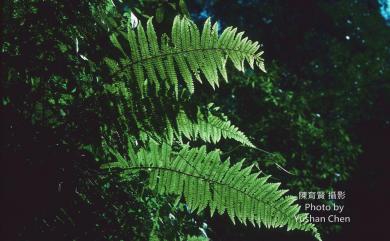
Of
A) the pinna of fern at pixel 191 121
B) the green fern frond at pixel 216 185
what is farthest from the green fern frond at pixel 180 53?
the green fern frond at pixel 216 185

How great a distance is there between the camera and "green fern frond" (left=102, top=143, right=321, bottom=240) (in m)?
1.04

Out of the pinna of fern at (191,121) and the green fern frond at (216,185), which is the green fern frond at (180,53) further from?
the green fern frond at (216,185)

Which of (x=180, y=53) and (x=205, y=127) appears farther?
(x=205, y=127)

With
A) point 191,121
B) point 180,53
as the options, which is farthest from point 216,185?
point 180,53

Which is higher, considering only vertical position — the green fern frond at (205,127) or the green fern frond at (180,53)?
the green fern frond at (180,53)

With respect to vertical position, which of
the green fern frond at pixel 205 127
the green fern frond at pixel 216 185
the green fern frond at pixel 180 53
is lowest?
the green fern frond at pixel 216 185

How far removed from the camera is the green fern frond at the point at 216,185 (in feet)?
3.43

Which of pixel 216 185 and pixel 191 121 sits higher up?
pixel 191 121

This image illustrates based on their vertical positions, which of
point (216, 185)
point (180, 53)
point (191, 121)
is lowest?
point (216, 185)

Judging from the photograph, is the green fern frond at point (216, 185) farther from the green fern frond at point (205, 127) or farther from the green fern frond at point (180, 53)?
the green fern frond at point (180, 53)

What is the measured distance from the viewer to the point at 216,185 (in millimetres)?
1054

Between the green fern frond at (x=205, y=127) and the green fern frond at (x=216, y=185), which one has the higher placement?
the green fern frond at (x=205, y=127)

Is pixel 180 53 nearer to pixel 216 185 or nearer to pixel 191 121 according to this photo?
pixel 191 121

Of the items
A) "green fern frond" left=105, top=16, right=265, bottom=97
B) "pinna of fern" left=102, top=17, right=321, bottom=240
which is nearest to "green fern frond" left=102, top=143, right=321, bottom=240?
"pinna of fern" left=102, top=17, right=321, bottom=240
